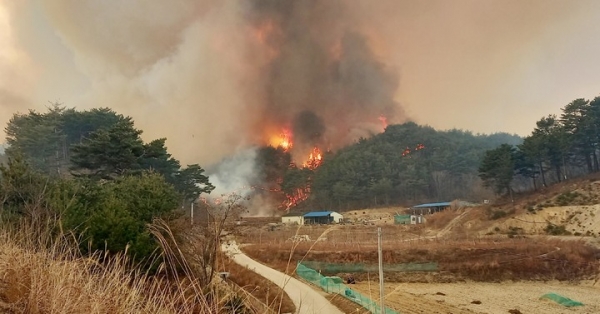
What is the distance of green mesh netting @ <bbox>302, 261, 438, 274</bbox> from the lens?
4154 cm

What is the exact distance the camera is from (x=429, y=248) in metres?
46.6

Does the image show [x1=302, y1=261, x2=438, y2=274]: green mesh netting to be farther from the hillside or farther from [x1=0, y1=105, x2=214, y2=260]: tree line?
the hillside

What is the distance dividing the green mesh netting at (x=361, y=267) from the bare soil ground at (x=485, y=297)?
287 centimetres

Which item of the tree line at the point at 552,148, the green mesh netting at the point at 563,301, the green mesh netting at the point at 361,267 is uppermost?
the tree line at the point at 552,148

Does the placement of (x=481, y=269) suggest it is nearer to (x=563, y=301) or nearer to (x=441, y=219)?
(x=563, y=301)

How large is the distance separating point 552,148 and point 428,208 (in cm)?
2645

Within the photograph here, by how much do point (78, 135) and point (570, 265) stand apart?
225 feet

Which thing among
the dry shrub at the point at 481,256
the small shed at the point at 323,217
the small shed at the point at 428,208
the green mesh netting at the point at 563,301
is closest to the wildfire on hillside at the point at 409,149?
the small shed at the point at 428,208

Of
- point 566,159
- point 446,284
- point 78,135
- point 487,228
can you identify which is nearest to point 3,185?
point 446,284

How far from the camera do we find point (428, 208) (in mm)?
85125

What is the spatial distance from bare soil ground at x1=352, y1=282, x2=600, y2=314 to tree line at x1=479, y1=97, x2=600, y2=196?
102 feet

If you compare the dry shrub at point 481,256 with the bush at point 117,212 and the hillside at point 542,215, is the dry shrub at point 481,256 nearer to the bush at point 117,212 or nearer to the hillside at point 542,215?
the hillside at point 542,215

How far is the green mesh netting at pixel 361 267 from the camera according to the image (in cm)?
4154

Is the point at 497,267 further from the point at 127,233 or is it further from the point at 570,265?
the point at 127,233
